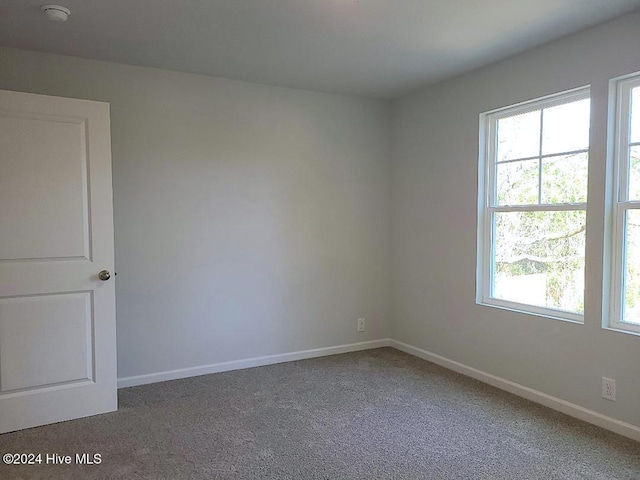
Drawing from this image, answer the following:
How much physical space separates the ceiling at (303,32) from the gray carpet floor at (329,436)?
2413 millimetres

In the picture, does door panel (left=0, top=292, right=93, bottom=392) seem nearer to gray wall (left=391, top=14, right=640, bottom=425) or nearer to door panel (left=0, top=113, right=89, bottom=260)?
door panel (left=0, top=113, right=89, bottom=260)

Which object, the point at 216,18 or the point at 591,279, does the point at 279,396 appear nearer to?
the point at 591,279

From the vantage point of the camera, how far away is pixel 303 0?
2463 mm

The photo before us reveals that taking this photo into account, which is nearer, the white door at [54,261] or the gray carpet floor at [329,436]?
the gray carpet floor at [329,436]

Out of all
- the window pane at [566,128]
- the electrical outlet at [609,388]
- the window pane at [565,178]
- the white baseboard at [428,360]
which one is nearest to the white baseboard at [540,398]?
the white baseboard at [428,360]

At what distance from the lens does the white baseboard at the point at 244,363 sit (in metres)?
3.59

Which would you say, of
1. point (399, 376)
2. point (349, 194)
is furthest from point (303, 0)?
point (399, 376)

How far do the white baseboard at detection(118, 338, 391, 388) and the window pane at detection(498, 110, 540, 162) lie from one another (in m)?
2.14

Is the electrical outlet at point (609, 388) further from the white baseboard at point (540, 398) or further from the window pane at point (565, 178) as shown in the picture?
the window pane at point (565, 178)

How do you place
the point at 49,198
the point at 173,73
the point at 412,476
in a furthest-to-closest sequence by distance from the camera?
the point at 173,73 → the point at 49,198 → the point at 412,476

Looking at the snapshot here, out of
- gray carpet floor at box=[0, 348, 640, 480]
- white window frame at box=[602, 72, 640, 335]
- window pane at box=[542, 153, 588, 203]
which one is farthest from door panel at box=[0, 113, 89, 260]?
white window frame at box=[602, 72, 640, 335]

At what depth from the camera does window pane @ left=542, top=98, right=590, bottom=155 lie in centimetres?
298

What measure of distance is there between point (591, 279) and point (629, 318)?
30 cm

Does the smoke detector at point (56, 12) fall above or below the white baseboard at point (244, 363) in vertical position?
above
